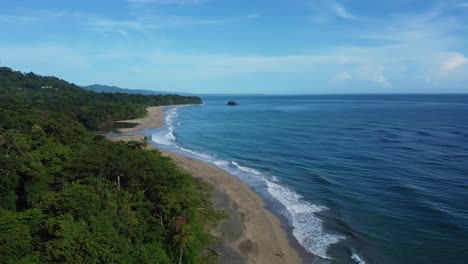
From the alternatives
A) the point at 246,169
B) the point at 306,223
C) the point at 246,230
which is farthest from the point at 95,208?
the point at 246,169

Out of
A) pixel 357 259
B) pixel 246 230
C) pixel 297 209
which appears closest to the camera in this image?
pixel 357 259

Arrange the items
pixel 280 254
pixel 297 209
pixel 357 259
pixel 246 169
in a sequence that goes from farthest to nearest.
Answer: pixel 246 169 < pixel 297 209 < pixel 280 254 < pixel 357 259

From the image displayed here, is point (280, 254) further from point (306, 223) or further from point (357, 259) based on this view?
point (306, 223)

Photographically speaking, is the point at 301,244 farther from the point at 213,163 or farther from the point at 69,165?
the point at 213,163

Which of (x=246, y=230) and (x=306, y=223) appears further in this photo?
(x=306, y=223)

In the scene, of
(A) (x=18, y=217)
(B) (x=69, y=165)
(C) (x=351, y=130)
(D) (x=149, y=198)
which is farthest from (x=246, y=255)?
(C) (x=351, y=130)

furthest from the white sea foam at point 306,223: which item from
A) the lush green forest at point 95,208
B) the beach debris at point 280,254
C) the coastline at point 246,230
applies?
the lush green forest at point 95,208

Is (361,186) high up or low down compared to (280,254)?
up

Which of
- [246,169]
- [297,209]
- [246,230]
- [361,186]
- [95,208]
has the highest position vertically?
[95,208]
